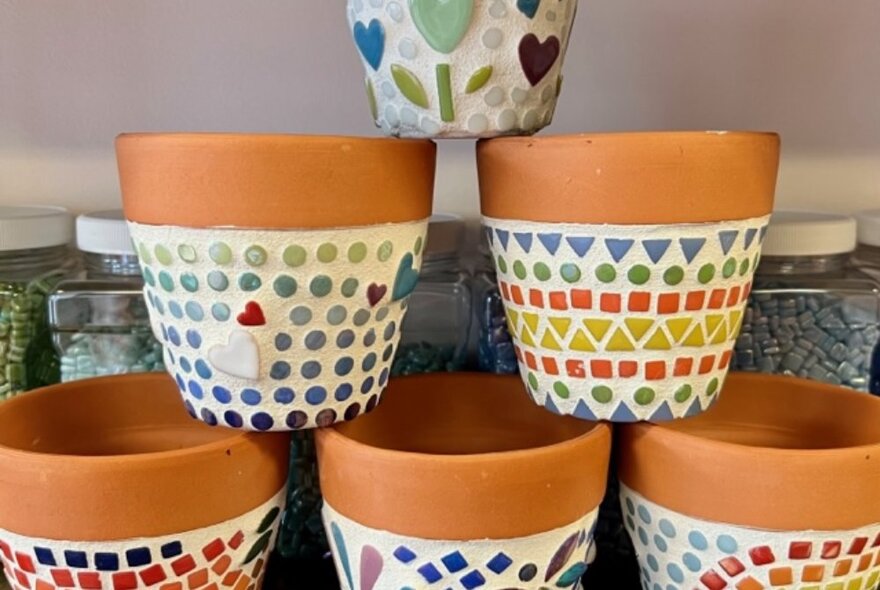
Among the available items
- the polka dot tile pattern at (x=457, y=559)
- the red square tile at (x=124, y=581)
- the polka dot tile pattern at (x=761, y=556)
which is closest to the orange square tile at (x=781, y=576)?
the polka dot tile pattern at (x=761, y=556)

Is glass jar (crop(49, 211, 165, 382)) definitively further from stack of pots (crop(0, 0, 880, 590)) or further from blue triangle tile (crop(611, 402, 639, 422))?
blue triangle tile (crop(611, 402, 639, 422))

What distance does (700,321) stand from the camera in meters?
0.46

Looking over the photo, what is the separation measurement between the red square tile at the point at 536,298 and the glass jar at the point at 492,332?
15cm

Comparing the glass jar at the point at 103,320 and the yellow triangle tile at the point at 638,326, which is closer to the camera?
the yellow triangle tile at the point at 638,326

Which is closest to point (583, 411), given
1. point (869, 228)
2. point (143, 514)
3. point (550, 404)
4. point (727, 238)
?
point (550, 404)

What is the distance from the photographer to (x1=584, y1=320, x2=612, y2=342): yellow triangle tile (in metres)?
0.46

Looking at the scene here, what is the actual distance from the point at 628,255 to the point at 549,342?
70 millimetres

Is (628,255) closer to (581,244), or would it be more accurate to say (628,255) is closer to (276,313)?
(581,244)

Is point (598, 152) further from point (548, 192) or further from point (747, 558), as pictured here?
point (747, 558)

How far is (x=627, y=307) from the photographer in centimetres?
46

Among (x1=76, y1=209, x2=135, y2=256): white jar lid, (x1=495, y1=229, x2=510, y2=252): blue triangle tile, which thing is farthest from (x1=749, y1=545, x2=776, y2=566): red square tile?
(x1=76, y1=209, x2=135, y2=256): white jar lid

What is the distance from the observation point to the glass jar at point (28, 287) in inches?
25.0

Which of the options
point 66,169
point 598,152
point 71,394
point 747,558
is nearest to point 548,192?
point 598,152

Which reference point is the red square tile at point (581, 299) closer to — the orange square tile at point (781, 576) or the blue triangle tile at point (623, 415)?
the blue triangle tile at point (623, 415)
